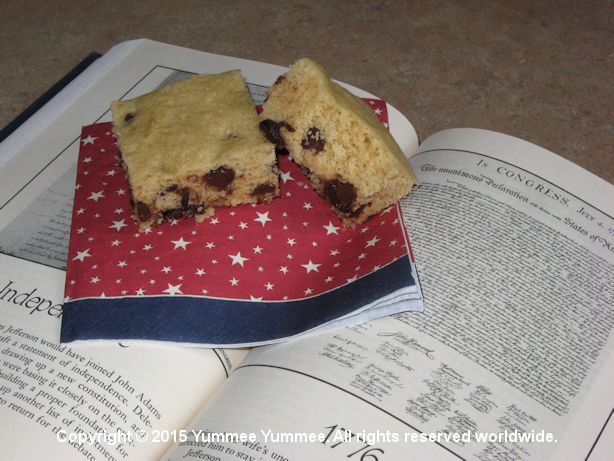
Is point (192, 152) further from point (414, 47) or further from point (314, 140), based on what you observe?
point (414, 47)

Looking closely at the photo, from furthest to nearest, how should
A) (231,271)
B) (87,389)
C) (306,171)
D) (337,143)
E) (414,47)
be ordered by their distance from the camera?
(414,47) < (306,171) < (337,143) < (231,271) < (87,389)

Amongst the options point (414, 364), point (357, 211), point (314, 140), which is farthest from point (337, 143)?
point (414, 364)

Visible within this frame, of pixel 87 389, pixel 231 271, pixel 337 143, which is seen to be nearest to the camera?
pixel 87 389

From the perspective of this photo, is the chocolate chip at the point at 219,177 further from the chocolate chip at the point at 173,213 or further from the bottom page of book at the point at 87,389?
the bottom page of book at the point at 87,389

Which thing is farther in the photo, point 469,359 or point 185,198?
point 185,198

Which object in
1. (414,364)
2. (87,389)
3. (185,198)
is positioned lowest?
(87,389)

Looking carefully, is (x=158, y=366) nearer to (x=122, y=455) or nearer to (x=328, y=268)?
(x=122, y=455)

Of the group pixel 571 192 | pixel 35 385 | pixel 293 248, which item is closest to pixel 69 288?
pixel 35 385
